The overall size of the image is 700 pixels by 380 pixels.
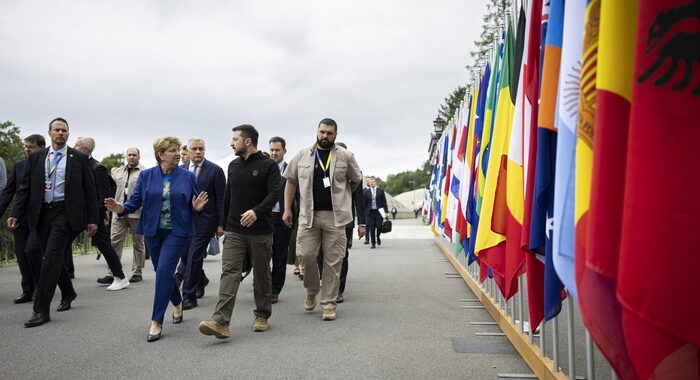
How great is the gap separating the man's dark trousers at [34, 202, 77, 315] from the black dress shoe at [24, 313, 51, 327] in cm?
4

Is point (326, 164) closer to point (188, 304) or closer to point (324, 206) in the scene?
point (324, 206)

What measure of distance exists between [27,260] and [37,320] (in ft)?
6.04

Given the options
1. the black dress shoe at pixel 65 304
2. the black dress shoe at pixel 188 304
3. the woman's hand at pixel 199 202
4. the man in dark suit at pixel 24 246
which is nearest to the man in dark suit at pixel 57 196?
the man in dark suit at pixel 24 246

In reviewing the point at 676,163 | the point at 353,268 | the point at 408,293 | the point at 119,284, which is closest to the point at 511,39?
the point at 676,163

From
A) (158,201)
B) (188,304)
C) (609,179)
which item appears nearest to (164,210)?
(158,201)

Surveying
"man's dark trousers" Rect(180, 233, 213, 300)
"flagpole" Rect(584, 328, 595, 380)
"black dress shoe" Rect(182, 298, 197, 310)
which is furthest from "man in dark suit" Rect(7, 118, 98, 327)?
"flagpole" Rect(584, 328, 595, 380)

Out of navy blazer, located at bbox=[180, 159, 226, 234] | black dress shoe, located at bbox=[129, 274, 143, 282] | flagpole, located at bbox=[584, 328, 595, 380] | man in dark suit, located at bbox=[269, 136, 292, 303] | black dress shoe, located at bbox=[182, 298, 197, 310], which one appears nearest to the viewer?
flagpole, located at bbox=[584, 328, 595, 380]

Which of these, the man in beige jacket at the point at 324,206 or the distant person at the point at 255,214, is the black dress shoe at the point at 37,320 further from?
the man in beige jacket at the point at 324,206

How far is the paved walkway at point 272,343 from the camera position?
3738mm

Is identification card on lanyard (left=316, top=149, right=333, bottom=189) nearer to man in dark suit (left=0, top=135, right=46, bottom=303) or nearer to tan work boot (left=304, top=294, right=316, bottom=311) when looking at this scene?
tan work boot (left=304, top=294, right=316, bottom=311)

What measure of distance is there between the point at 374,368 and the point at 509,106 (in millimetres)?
2092

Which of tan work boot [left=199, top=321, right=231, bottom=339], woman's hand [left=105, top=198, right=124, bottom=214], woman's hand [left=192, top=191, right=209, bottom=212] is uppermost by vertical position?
woman's hand [left=192, top=191, right=209, bottom=212]

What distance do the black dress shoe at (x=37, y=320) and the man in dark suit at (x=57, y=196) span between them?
40 cm

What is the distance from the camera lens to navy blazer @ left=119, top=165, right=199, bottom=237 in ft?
16.3
